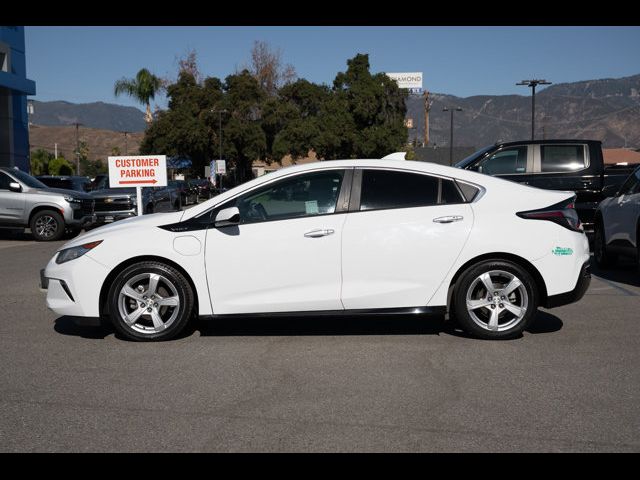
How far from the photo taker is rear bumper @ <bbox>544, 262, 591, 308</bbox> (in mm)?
6535

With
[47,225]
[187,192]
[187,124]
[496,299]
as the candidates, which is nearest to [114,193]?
[47,225]

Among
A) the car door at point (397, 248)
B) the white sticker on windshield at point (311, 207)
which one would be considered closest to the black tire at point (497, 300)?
the car door at point (397, 248)

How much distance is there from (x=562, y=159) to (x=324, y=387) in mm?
9534

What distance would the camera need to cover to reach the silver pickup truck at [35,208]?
18266mm

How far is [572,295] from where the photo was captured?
6.57 m

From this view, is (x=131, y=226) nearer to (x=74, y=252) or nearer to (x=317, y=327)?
(x=74, y=252)

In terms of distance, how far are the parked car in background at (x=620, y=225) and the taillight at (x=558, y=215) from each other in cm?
383

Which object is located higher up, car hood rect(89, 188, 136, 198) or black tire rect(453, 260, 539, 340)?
car hood rect(89, 188, 136, 198)

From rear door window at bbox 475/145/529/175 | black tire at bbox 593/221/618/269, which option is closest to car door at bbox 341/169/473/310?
black tire at bbox 593/221/618/269

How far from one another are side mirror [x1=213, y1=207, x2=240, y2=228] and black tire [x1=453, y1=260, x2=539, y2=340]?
6.71 ft

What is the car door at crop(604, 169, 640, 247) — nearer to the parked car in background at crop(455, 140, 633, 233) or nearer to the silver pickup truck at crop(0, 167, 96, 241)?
the parked car in background at crop(455, 140, 633, 233)

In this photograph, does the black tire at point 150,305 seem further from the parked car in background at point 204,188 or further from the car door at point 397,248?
the parked car in background at point 204,188

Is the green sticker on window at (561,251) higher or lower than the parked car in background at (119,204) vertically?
lower
